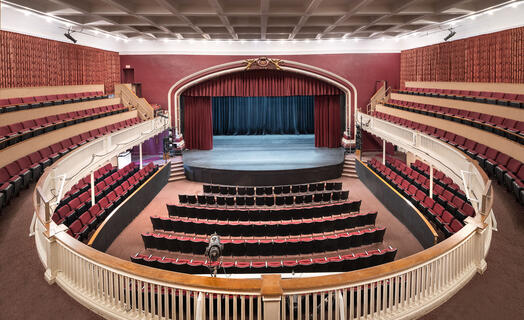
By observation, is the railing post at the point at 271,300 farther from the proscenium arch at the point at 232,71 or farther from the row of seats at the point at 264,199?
the proscenium arch at the point at 232,71

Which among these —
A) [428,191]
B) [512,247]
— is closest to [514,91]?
[428,191]

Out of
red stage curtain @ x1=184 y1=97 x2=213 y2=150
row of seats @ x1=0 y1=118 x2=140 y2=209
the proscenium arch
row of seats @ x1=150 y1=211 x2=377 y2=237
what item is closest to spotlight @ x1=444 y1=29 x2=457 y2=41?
the proscenium arch

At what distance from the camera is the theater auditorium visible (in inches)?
172

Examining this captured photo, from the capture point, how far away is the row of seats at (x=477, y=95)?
12404 mm

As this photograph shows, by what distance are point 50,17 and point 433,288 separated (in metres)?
16.0

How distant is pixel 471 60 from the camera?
16.3m

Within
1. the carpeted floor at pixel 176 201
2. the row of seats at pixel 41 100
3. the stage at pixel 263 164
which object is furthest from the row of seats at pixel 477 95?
the row of seats at pixel 41 100

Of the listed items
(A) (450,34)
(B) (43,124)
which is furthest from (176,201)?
(A) (450,34)

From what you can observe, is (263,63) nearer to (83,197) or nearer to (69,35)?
(69,35)

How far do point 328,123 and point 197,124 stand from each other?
772 centimetres

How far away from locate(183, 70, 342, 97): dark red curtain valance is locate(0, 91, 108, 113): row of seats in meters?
6.34

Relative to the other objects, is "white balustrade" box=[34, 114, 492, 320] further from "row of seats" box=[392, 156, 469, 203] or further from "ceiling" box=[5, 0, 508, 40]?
"ceiling" box=[5, 0, 508, 40]

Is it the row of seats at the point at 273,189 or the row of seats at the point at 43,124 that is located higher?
the row of seats at the point at 43,124

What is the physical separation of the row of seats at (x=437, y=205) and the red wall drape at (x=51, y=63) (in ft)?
45.3
